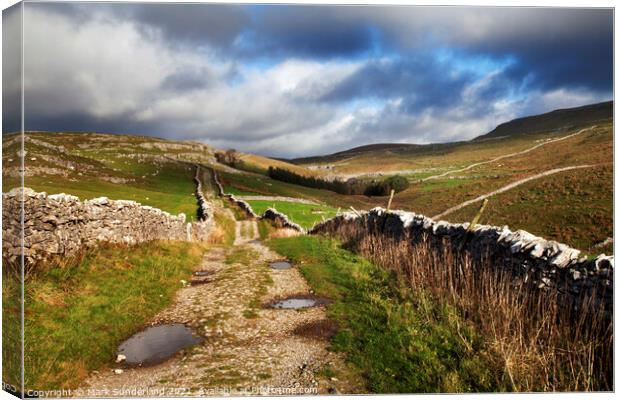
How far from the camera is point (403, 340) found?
6242 millimetres

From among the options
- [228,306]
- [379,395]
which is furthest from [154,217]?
[379,395]

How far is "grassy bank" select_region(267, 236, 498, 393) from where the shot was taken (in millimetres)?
5164

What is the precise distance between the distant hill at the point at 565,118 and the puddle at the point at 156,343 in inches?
299

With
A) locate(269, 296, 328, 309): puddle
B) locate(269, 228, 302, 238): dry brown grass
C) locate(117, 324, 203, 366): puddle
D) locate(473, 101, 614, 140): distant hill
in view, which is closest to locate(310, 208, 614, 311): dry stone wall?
locate(473, 101, 614, 140): distant hill

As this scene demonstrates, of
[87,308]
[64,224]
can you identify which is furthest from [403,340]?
[64,224]

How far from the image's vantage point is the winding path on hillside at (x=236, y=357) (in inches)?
205

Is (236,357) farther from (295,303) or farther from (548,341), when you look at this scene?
(548,341)

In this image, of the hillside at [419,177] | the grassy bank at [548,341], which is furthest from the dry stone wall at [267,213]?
the grassy bank at [548,341]

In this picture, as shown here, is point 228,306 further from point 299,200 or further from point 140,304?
point 299,200

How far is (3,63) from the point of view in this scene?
5.80 metres

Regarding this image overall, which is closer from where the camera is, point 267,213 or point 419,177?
point 267,213

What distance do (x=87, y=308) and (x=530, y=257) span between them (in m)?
7.71

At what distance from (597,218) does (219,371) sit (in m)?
9.83

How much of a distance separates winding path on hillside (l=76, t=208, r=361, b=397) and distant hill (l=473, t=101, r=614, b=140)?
5.90m
